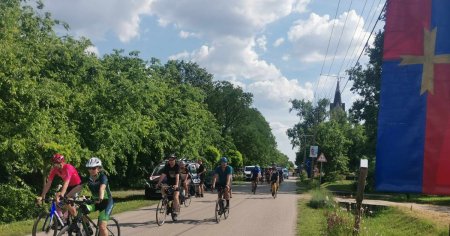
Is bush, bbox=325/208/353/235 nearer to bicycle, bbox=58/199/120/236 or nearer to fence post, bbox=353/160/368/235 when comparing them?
fence post, bbox=353/160/368/235

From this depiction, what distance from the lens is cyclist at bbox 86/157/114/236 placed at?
27.3 feet

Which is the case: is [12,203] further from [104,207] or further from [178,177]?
[104,207]

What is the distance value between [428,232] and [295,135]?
110831 mm

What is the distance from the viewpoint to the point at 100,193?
826 cm

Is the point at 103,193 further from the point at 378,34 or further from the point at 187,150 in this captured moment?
the point at 378,34

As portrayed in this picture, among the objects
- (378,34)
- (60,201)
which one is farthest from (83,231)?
(378,34)

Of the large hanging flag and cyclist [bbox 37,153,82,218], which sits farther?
cyclist [bbox 37,153,82,218]

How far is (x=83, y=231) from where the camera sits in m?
8.59

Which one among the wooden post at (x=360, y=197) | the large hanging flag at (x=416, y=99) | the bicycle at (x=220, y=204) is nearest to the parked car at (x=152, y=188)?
the bicycle at (x=220, y=204)

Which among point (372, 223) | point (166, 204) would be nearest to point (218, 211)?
point (166, 204)

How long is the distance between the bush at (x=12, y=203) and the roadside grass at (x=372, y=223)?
9.23 meters

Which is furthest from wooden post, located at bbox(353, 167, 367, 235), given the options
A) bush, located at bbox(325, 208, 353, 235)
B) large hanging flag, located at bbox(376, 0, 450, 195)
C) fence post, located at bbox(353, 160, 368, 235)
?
large hanging flag, located at bbox(376, 0, 450, 195)

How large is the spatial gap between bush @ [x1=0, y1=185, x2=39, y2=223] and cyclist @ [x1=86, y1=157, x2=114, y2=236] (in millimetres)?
9371

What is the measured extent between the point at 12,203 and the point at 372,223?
39.4 feet
